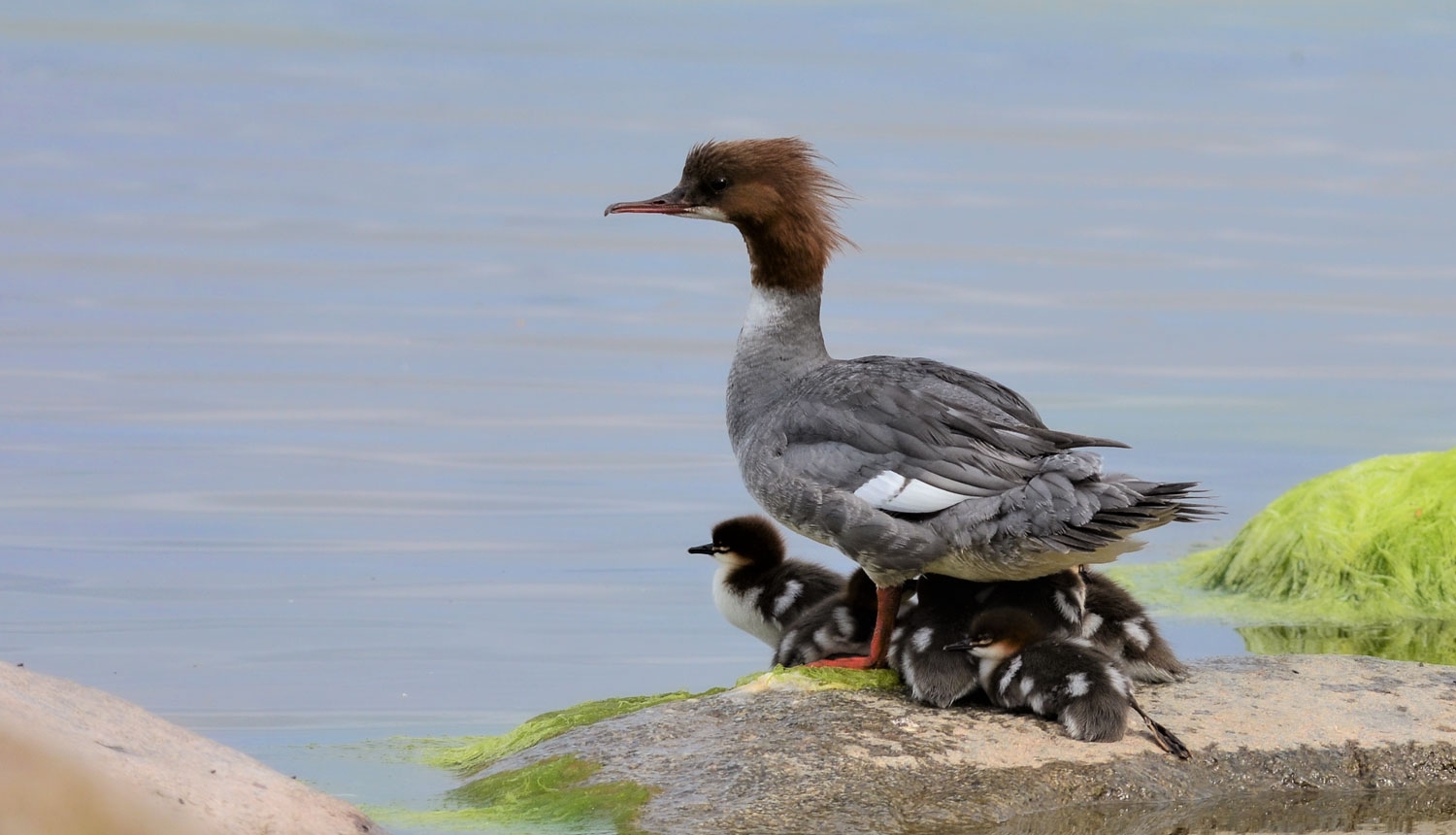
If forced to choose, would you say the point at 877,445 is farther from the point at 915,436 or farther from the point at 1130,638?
the point at 1130,638

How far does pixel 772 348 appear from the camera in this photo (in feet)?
21.1

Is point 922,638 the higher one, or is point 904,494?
point 904,494

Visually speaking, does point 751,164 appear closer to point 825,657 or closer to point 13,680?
point 825,657

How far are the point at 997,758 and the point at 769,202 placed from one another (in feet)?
7.36

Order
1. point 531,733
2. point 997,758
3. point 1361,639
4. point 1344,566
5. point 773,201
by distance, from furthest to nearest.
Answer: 1. point 1344,566
2. point 1361,639
3. point 773,201
4. point 531,733
5. point 997,758

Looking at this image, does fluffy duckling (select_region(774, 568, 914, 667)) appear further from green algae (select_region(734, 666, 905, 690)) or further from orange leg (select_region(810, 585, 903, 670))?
green algae (select_region(734, 666, 905, 690))

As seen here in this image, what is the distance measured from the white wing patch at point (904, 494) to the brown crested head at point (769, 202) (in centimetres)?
115

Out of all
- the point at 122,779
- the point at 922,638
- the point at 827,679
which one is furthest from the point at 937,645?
the point at 122,779

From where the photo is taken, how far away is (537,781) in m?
4.96

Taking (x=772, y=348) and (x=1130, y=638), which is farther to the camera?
(x=772, y=348)

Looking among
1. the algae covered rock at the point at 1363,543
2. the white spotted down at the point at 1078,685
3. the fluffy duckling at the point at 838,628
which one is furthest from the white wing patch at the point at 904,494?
the algae covered rock at the point at 1363,543

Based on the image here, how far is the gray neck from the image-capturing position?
6.32 meters

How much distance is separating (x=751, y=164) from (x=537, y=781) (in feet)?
7.58

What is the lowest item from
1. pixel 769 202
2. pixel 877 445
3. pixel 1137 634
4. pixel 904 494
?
pixel 1137 634
